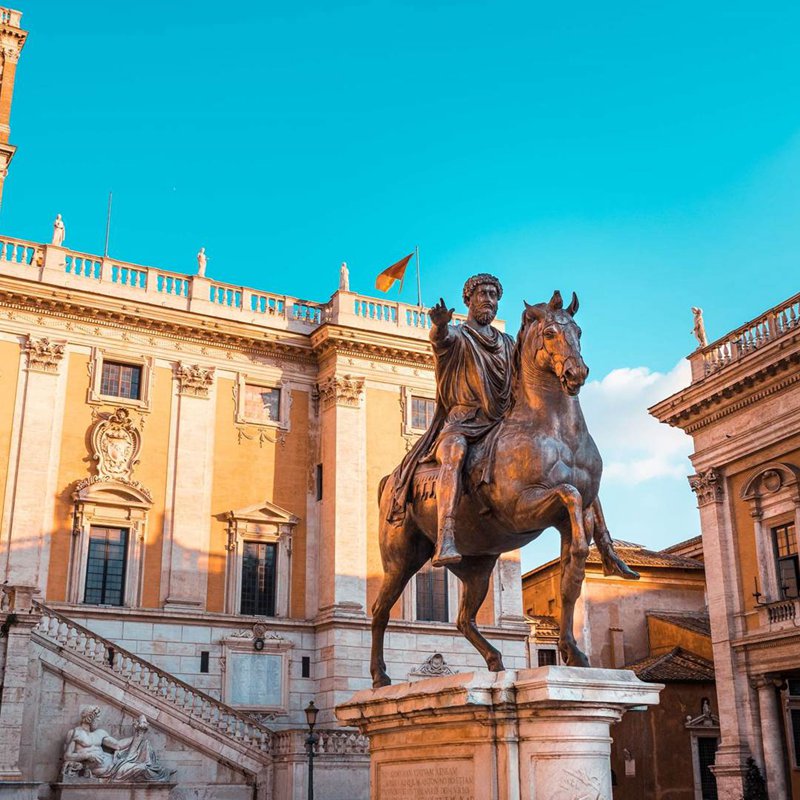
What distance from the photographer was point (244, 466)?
105ft

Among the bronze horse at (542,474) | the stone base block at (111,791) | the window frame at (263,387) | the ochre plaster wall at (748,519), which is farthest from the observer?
the window frame at (263,387)

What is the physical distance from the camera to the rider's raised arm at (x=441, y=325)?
27.3ft

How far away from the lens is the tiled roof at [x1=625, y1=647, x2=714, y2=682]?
117 ft

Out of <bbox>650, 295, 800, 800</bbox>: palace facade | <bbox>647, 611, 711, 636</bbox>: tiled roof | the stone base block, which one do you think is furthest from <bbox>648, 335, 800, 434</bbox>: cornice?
the stone base block

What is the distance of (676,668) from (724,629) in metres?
8.78

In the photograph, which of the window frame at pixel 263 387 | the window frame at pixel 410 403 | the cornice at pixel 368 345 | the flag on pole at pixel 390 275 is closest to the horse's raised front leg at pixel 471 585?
the flag on pole at pixel 390 275

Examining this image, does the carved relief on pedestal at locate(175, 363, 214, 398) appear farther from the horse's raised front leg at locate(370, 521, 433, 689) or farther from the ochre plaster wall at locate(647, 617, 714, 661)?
the horse's raised front leg at locate(370, 521, 433, 689)

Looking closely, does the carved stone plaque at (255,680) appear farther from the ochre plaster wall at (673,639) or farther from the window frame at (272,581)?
the ochre plaster wall at (673,639)

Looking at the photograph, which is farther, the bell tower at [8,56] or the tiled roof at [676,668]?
the tiled roof at [676,668]

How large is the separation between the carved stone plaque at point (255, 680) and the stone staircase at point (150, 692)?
408 centimetres

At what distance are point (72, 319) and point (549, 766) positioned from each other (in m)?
26.5

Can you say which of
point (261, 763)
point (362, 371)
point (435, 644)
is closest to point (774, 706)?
point (435, 644)

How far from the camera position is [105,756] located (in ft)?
76.0

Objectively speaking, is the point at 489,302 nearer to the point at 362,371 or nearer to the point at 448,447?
the point at 448,447
